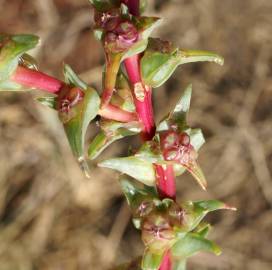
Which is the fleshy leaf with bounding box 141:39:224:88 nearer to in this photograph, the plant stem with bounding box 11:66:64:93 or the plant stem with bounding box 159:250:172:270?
the plant stem with bounding box 11:66:64:93

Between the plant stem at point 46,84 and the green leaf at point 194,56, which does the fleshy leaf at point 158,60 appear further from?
the plant stem at point 46,84

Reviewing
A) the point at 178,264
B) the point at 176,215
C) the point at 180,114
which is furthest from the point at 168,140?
the point at 178,264

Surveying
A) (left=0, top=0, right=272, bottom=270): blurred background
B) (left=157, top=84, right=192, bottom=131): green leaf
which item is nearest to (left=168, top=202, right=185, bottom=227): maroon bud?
(left=157, top=84, right=192, bottom=131): green leaf

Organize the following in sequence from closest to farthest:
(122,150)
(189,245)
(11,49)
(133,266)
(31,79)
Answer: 1. (11,49)
2. (31,79)
3. (189,245)
4. (133,266)
5. (122,150)

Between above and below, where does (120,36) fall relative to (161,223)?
above

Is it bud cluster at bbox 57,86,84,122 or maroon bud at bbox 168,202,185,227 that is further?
maroon bud at bbox 168,202,185,227

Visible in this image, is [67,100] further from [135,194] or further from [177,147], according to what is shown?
[135,194]

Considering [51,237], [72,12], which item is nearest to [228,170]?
[51,237]
